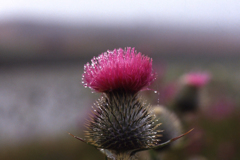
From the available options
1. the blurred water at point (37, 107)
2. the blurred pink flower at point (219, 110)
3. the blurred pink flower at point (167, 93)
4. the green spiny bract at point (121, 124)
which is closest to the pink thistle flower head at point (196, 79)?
the blurred pink flower at point (167, 93)

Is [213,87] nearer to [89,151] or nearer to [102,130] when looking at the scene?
[89,151]

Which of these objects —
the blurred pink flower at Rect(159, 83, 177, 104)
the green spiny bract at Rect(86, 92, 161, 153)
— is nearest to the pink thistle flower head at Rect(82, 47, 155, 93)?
the green spiny bract at Rect(86, 92, 161, 153)

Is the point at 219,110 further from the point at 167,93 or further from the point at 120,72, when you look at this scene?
the point at 120,72

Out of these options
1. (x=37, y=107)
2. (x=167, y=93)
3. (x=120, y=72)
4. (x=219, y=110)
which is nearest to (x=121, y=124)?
(x=120, y=72)

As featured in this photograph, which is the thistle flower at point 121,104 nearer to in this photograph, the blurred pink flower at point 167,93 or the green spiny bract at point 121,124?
the green spiny bract at point 121,124

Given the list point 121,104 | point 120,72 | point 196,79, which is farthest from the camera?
point 196,79

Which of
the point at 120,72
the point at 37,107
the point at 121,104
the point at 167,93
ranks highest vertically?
the point at 37,107
